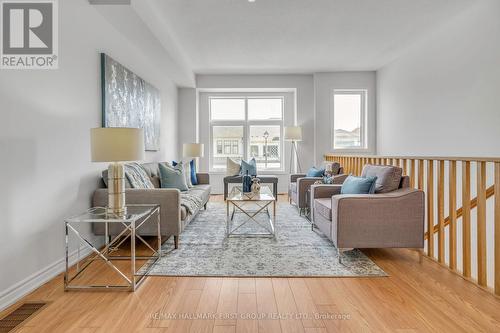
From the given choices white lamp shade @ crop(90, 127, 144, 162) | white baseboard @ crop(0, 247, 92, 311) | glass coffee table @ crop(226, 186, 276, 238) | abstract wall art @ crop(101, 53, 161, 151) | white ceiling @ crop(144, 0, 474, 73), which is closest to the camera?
white baseboard @ crop(0, 247, 92, 311)

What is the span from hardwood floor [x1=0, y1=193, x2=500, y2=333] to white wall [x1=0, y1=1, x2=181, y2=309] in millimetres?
300

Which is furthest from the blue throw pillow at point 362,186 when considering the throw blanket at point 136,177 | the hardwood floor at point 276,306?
the throw blanket at point 136,177

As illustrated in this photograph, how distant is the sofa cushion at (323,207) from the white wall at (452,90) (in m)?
2.21

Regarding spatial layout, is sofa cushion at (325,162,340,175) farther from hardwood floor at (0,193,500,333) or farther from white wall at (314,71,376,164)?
hardwood floor at (0,193,500,333)

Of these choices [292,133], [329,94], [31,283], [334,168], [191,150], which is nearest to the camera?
[31,283]

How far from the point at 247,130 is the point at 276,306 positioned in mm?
5672

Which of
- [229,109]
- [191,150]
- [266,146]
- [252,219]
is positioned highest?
[229,109]

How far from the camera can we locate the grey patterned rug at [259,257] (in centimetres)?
246

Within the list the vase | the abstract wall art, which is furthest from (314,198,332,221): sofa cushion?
the abstract wall art

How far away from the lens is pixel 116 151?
7.59 feet

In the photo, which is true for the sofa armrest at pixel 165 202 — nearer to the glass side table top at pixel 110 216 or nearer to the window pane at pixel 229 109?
the glass side table top at pixel 110 216

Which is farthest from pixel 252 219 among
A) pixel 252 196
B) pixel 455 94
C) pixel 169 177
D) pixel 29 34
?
pixel 455 94

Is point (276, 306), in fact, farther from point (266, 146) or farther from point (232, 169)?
point (266, 146)

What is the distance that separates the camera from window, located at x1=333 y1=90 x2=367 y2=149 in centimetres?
696
